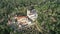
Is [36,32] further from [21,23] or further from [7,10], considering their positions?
[7,10]

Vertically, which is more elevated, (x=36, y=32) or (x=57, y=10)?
(x=57, y=10)

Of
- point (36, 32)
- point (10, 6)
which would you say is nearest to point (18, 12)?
point (10, 6)

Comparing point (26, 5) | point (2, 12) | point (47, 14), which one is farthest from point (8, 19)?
point (47, 14)

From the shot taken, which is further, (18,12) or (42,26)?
(18,12)

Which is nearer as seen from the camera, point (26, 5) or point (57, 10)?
point (57, 10)

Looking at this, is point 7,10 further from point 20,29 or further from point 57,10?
point 57,10

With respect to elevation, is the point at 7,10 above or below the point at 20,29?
above
